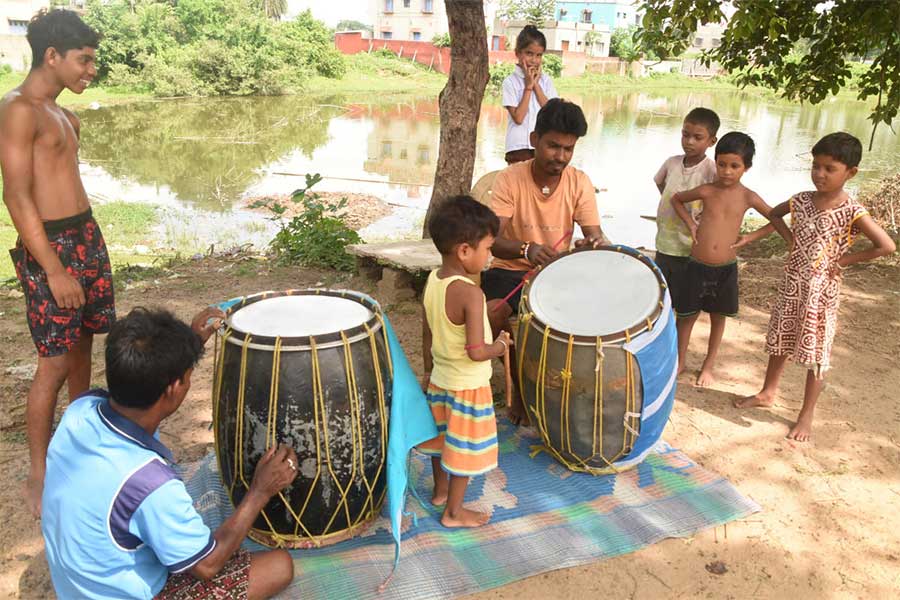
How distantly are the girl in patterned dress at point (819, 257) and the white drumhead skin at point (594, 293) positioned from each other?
3.25ft

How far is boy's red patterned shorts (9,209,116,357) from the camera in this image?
102 inches

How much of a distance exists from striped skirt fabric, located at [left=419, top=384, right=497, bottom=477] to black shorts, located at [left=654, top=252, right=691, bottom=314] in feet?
5.63

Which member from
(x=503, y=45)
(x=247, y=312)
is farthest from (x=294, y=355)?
(x=503, y=45)

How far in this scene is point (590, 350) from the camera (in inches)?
105

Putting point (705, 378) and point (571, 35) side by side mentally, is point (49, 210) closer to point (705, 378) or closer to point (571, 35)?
point (705, 378)

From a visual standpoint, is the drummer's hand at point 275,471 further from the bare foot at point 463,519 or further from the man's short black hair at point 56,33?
the man's short black hair at point 56,33

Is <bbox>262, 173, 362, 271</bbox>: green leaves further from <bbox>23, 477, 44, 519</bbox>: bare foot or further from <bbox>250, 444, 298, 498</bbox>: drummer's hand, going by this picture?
<bbox>250, 444, 298, 498</bbox>: drummer's hand

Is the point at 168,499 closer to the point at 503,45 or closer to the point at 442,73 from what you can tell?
the point at 442,73

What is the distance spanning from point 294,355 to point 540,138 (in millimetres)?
1509

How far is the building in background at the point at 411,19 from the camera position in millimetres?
42416

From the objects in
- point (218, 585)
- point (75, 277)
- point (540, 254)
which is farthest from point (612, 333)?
point (75, 277)

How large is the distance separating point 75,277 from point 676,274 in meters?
3.02

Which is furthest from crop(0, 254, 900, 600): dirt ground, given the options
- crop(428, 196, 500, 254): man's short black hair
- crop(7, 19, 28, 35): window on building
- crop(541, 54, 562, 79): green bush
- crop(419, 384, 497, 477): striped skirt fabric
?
crop(541, 54, 562, 79): green bush

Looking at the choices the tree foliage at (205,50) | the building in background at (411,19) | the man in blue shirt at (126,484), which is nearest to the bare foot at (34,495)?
the man in blue shirt at (126,484)
